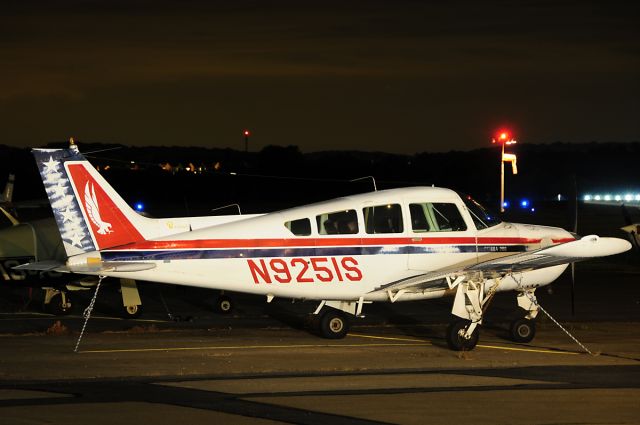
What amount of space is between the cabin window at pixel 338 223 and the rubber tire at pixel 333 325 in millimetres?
1693

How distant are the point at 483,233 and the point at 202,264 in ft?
15.1

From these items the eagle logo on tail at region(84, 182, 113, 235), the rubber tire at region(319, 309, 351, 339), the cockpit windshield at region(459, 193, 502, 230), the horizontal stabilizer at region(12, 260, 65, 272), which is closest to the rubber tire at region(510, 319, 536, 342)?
the cockpit windshield at region(459, 193, 502, 230)

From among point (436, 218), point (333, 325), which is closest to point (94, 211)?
point (333, 325)

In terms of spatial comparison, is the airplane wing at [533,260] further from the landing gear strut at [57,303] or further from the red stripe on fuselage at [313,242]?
the landing gear strut at [57,303]

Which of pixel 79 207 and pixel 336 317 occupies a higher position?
pixel 79 207

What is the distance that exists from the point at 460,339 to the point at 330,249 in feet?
7.88

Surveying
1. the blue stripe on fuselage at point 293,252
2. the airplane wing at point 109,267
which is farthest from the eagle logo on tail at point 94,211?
the airplane wing at point 109,267

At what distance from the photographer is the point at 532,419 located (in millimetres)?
11055

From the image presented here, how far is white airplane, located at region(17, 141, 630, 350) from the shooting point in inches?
615

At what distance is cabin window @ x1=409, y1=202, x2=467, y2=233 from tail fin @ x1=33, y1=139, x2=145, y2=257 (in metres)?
4.33

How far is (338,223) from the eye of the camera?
16344 mm

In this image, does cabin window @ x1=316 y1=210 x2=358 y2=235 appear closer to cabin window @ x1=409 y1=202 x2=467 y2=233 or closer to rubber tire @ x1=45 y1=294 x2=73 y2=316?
cabin window @ x1=409 y1=202 x2=467 y2=233

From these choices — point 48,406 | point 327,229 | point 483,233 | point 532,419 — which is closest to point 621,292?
point 483,233

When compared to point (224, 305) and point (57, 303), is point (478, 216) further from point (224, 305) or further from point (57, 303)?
point (57, 303)
